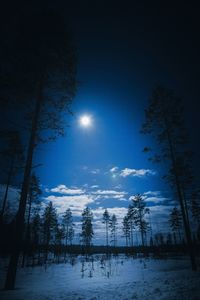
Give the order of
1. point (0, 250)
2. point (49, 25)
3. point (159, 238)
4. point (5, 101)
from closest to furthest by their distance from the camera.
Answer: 1. point (5, 101)
2. point (49, 25)
3. point (0, 250)
4. point (159, 238)

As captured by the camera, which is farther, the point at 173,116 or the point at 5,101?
the point at 173,116

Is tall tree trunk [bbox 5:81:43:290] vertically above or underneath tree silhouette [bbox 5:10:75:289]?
underneath

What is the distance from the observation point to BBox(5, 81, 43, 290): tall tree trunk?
21.6 feet

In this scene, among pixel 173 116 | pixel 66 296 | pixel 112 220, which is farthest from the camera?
pixel 112 220

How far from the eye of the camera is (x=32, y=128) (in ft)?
28.3

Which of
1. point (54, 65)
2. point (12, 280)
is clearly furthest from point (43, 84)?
point (12, 280)

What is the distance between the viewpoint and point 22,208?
7.33 metres

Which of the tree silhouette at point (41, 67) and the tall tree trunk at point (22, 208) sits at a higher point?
the tree silhouette at point (41, 67)

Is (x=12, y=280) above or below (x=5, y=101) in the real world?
below

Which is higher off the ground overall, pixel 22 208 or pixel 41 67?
pixel 41 67

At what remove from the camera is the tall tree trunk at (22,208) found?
259 inches

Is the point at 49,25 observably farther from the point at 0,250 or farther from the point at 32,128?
the point at 0,250

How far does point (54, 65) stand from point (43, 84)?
1.22 m

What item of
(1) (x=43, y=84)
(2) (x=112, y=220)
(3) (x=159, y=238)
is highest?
(1) (x=43, y=84)
